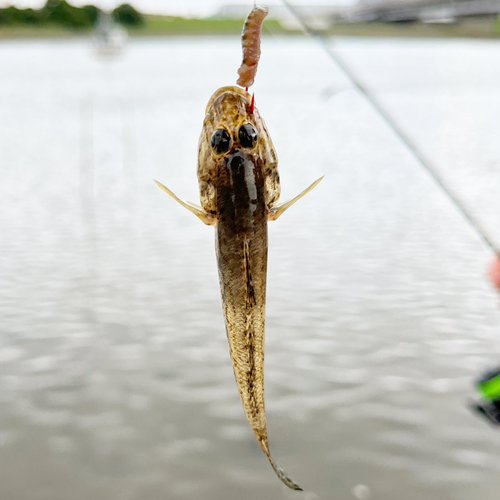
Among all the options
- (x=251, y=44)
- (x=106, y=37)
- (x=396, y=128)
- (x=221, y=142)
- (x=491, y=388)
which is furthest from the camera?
(x=106, y=37)

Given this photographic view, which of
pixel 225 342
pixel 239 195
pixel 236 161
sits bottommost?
pixel 225 342

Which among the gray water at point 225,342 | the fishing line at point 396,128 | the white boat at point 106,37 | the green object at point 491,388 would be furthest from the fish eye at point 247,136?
the white boat at point 106,37

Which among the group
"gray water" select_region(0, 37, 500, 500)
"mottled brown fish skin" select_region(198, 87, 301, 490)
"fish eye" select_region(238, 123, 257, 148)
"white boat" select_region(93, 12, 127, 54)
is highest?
"white boat" select_region(93, 12, 127, 54)

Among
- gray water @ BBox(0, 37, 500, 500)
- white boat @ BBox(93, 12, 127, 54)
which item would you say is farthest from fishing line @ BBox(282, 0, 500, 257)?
white boat @ BBox(93, 12, 127, 54)

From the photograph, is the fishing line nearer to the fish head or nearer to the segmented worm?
the fish head

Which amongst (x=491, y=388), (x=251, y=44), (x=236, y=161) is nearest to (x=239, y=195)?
(x=236, y=161)

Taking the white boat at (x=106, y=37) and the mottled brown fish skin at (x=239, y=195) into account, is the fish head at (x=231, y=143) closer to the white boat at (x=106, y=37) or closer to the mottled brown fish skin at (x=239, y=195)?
the mottled brown fish skin at (x=239, y=195)

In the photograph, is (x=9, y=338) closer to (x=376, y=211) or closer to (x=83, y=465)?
(x=83, y=465)

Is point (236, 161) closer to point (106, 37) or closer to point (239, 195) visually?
point (239, 195)
